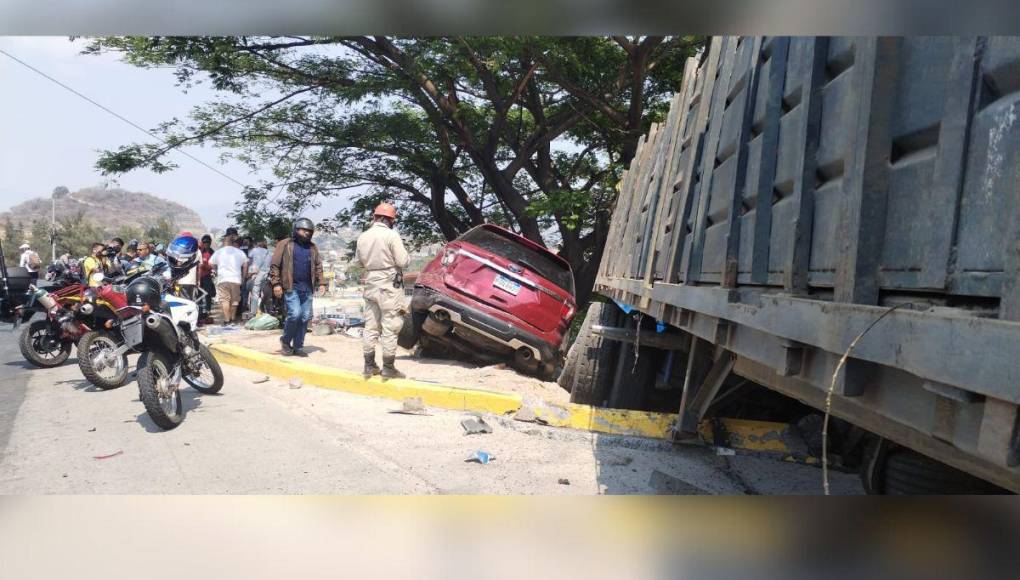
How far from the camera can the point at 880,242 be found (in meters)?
1.81

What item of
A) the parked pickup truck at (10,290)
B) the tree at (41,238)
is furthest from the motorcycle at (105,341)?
the tree at (41,238)

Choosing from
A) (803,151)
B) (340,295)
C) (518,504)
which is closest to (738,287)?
(803,151)

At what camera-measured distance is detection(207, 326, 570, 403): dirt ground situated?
7090 mm

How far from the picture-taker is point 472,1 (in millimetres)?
2660

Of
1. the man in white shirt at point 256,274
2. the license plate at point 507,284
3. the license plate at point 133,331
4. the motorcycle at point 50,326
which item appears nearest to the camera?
the license plate at point 133,331

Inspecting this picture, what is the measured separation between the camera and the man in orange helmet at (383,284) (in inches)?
266

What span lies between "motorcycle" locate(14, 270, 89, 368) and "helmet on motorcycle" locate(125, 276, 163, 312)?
2316 millimetres

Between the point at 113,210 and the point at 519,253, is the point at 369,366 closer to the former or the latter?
the point at 519,253

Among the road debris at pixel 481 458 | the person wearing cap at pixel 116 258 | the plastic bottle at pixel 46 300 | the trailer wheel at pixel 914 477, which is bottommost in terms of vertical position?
the road debris at pixel 481 458

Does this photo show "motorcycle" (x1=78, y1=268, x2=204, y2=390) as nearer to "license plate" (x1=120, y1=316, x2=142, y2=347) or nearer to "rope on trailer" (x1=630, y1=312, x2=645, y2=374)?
"license plate" (x1=120, y1=316, x2=142, y2=347)

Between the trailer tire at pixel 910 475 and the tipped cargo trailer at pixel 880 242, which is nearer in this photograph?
the tipped cargo trailer at pixel 880 242

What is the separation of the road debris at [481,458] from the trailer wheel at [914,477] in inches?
98.3

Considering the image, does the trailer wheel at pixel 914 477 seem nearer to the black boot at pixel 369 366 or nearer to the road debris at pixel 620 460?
the road debris at pixel 620 460

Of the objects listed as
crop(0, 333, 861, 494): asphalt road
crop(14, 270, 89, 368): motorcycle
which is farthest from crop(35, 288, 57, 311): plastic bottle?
crop(0, 333, 861, 494): asphalt road
